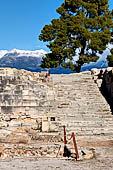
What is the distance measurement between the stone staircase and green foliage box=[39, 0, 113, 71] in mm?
7116

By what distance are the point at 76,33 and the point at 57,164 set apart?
878 inches

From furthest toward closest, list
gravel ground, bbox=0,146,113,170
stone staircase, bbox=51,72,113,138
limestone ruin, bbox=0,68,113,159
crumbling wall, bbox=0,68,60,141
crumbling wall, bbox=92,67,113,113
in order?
crumbling wall, bbox=92,67,113,113
crumbling wall, bbox=0,68,60,141
stone staircase, bbox=51,72,113,138
limestone ruin, bbox=0,68,113,159
gravel ground, bbox=0,146,113,170

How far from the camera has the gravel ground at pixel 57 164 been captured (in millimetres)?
7634

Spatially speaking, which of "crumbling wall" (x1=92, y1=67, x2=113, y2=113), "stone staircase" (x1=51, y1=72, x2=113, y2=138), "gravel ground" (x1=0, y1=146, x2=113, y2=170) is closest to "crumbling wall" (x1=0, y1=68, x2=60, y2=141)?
"stone staircase" (x1=51, y1=72, x2=113, y2=138)

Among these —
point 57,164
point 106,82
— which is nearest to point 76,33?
point 106,82

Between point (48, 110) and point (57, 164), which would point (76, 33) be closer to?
point (48, 110)

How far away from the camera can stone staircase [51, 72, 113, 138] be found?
13.2 m

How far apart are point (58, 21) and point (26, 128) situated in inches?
726

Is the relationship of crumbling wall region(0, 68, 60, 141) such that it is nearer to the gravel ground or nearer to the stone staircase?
the stone staircase

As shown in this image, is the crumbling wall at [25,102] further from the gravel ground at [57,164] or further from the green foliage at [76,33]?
the green foliage at [76,33]

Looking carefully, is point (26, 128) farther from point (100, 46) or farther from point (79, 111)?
point (100, 46)

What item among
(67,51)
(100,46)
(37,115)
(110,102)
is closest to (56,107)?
(37,115)

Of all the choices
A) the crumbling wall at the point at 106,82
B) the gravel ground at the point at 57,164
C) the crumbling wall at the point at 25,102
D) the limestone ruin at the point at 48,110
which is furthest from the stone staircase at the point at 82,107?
the gravel ground at the point at 57,164

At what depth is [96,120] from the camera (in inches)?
565
